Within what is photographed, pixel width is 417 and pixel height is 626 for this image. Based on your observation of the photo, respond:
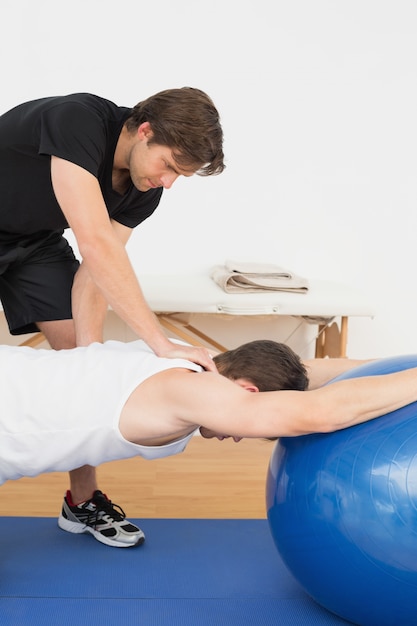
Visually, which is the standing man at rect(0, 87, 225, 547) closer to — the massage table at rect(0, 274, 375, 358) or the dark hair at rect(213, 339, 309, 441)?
the dark hair at rect(213, 339, 309, 441)

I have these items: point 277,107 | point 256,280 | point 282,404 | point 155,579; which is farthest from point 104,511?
point 277,107

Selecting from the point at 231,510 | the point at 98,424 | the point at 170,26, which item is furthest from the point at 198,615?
the point at 170,26

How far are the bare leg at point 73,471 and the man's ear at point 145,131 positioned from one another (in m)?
0.61

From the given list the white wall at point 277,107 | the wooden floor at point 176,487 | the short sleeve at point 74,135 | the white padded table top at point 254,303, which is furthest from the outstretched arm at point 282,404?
the white wall at point 277,107

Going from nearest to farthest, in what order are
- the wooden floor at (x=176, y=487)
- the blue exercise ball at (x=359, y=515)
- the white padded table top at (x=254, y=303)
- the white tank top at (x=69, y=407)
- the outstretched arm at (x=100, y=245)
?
the blue exercise ball at (x=359, y=515), the white tank top at (x=69, y=407), the outstretched arm at (x=100, y=245), the wooden floor at (x=176, y=487), the white padded table top at (x=254, y=303)

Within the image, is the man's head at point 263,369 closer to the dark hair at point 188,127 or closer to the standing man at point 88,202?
the standing man at point 88,202

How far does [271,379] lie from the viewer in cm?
162

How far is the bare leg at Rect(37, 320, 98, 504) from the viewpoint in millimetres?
2121

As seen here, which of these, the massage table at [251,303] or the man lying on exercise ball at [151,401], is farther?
the massage table at [251,303]

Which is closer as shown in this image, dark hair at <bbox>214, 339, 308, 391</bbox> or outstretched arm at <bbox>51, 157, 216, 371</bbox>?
dark hair at <bbox>214, 339, 308, 391</bbox>

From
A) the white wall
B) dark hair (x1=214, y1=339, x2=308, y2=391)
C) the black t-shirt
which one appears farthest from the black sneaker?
the white wall

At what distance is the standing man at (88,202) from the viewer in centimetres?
174

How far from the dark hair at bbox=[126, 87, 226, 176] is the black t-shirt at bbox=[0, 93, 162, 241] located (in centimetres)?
13

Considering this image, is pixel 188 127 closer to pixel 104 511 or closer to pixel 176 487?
pixel 104 511
